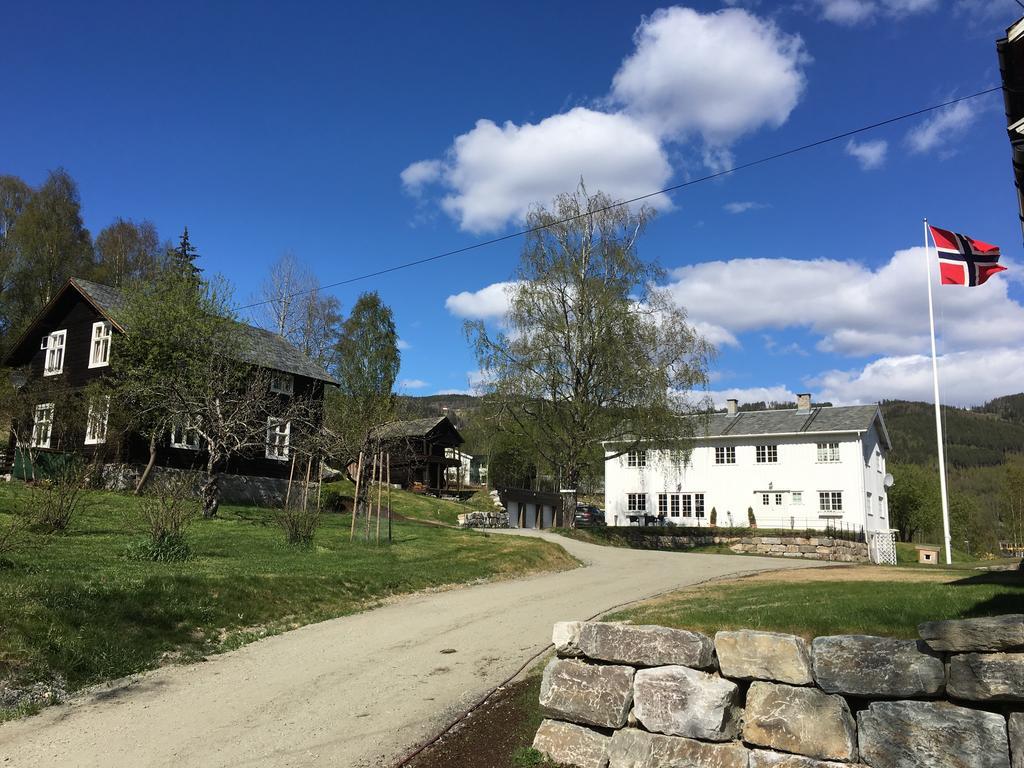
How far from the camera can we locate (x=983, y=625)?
4.20m

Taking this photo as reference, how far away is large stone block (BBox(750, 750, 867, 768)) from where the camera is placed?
4520 millimetres

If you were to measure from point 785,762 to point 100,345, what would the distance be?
30.6 m

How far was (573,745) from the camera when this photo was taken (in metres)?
5.36

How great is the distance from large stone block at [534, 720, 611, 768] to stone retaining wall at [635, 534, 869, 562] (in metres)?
28.0

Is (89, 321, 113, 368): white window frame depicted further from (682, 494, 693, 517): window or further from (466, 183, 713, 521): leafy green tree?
(682, 494, 693, 517): window

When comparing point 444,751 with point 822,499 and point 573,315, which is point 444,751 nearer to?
point 573,315

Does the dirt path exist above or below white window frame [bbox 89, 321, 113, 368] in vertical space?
below

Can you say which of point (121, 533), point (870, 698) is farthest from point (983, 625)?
point (121, 533)

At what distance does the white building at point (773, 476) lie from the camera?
Answer: 3888cm

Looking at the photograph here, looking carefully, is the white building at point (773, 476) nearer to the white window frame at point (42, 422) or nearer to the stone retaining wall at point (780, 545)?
the stone retaining wall at point (780, 545)

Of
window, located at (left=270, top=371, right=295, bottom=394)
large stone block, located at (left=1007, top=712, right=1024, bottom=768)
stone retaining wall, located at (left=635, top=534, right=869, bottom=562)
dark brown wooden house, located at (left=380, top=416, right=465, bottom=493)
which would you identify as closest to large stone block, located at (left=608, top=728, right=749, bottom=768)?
large stone block, located at (left=1007, top=712, right=1024, bottom=768)

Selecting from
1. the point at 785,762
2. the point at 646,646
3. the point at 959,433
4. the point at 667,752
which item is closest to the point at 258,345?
the point at 646,646

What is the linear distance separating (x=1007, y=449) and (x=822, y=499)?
115 m

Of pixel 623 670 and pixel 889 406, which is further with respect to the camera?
pixel 889 406
